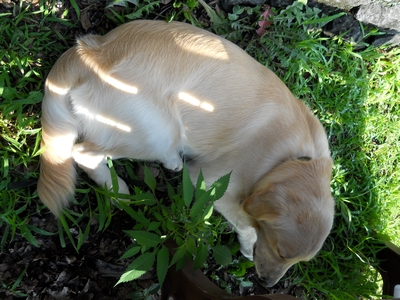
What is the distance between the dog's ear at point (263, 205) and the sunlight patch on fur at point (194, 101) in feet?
1.75

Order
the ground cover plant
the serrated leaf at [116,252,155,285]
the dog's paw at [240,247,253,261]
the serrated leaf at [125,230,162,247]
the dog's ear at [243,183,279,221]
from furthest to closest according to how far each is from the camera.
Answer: the dog's paw at [240,247,253,261] → the ground cover plant → the dog's ear at [243,183,279,221] → the serrated leaf at [125,230,162,247] → the serrated leaf at [116,252,155,285]

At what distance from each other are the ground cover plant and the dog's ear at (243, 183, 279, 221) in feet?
0.81

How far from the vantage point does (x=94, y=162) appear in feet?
7.90

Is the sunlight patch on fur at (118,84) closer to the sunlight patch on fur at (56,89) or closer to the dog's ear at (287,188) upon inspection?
the sunlight patch on fur at (56,89)

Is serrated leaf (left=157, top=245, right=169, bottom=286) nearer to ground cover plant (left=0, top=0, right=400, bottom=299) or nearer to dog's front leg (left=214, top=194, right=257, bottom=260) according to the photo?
ground cover plant (left=0, top=0, right=400, bottom=299)

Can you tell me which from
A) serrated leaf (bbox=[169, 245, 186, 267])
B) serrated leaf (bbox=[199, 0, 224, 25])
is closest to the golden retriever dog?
serrated leaf (bbox=[169, 245, 186, 267])

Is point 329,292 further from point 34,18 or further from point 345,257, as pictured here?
point 34,18

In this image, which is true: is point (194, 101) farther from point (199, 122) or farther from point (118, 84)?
point (118, 84)

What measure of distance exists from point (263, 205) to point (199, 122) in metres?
0.59

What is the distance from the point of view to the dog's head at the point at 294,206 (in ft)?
6.59

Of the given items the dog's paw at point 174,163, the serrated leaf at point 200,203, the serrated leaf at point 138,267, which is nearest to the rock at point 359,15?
the dog's paw at point 174,163

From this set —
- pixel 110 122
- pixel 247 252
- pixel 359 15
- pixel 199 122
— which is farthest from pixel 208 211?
pixel 359 15

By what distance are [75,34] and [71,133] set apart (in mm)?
770

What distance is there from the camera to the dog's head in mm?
2008
